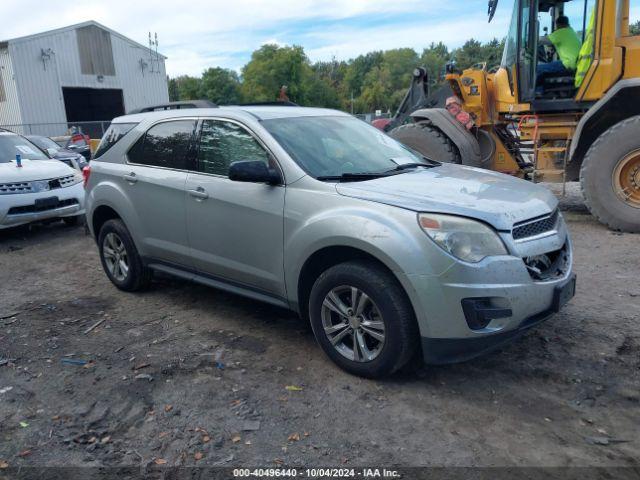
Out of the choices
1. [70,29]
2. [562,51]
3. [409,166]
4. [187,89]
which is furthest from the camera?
[187,89]

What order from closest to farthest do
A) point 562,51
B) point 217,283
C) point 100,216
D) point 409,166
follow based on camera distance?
point 409,166
point 217,283
point 100,216
point 562,51

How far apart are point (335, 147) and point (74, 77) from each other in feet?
93.6

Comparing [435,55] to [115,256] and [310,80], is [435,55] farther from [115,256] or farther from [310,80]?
[115,256]

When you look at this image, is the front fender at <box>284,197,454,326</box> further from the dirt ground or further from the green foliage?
the green foliage

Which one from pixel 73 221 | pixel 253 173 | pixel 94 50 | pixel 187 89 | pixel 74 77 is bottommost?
pixel 73 221

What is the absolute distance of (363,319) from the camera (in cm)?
354

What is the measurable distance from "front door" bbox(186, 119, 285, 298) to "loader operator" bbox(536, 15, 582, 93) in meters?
5.42

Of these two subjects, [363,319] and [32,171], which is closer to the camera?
[363,319]

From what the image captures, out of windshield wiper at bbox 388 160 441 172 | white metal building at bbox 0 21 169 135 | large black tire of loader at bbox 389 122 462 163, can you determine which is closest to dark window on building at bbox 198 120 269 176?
windshield wiper at bbox 388 160 441 172

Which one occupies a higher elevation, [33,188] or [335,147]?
[335,147]

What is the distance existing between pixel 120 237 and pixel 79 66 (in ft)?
89.2

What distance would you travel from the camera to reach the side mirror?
3904 millimetres

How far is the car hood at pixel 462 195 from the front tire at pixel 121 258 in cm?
264

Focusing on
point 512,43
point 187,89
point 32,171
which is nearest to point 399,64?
point 187,89
